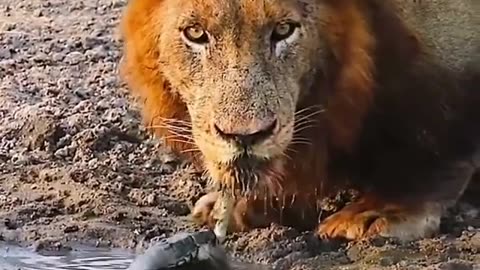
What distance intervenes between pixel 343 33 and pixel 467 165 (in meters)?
0.72

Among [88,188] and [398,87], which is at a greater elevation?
[398,87]

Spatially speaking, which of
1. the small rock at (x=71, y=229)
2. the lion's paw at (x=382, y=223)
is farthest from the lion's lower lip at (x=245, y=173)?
the small rock at (x=71, y=229)

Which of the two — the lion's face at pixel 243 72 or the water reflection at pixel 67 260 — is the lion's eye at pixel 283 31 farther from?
the water reflection at pixel 67 260

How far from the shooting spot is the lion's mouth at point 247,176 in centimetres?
428

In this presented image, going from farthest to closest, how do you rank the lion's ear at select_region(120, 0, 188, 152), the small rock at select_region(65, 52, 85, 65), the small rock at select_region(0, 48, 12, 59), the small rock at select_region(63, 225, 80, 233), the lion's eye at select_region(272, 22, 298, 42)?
the small rock at select_region(0, 48, 12, 59), the small rock at select_region(65, 52, 85, 65), the small rock at select_region(63, 225, 80, 233), the lion's ear at select_region(120, 0, 188, 152), the lion's eye at select_region(272, 22, 298, 42)

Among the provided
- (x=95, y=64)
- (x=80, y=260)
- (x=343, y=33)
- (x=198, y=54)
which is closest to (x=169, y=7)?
(x=198, y=54)

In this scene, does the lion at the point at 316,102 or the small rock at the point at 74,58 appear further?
the small rock at the point at 74,58

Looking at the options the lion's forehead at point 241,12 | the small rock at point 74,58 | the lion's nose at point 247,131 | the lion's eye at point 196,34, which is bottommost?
the small rock at point 74,58

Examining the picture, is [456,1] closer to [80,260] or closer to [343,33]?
[343,33]

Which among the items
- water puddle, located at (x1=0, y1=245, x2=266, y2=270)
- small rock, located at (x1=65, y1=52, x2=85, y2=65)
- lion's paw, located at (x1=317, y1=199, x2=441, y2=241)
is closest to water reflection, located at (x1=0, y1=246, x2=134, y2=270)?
water puddle, located at (x1=0, y1=245, x2=266, y2=270)

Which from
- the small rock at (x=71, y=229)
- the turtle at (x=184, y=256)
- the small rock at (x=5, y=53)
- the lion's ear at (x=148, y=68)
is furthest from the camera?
the small rock at (x=5, y=53)

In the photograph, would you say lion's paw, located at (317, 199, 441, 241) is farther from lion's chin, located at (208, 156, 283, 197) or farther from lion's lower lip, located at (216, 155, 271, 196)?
lion's lower lip, located at (216, 155, 271, 196)

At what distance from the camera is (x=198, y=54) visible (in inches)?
176

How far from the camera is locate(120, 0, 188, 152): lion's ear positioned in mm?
→ 4695
